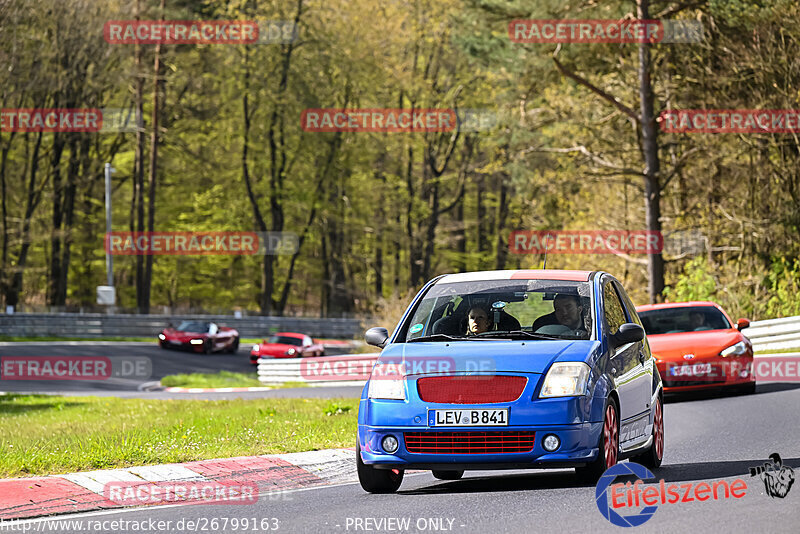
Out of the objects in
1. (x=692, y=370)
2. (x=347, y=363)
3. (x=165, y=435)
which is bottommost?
(x=347, y=363)

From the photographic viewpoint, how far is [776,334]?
2750 centimetres

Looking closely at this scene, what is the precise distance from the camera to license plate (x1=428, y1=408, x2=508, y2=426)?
8.69 m

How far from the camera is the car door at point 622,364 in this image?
31.3ft

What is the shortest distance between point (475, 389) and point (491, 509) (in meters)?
0.88

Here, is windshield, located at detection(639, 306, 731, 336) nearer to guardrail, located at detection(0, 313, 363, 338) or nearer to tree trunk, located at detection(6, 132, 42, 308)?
guardrail, located at detection(0, 313, 363, 338)

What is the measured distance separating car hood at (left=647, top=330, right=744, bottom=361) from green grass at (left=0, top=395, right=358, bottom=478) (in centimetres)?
478

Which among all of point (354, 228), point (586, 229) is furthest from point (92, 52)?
point (586, 229)

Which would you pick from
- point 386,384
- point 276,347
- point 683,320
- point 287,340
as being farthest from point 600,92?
point 386,384

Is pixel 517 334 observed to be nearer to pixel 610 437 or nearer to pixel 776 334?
pixel 610 437

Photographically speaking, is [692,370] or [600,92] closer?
[692,370]

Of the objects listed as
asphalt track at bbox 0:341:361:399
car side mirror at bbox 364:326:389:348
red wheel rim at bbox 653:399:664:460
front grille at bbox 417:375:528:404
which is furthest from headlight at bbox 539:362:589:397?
asphalt track at bbox 0:341:361:399

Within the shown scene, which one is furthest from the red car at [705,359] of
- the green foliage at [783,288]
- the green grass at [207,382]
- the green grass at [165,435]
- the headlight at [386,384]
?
the green grass at [207,382]

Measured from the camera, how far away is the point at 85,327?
2088 inches

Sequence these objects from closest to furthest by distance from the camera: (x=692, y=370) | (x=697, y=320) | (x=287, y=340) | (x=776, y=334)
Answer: (x=692, y=370) < (x=697, y=320) < (x=776, y=334) < (x=287, y=340)
